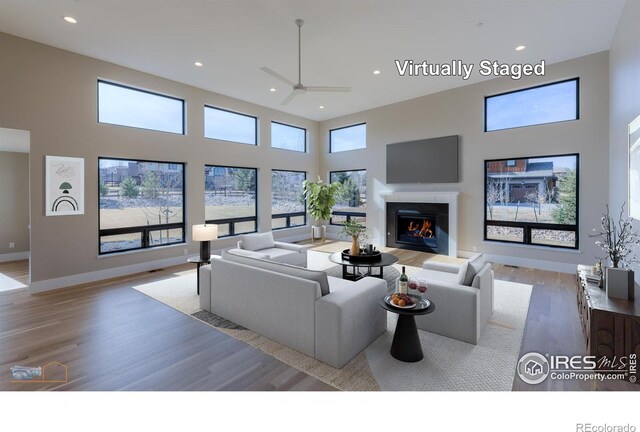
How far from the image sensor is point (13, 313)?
12.2ft

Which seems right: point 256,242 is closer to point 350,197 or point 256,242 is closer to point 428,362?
point 428,362

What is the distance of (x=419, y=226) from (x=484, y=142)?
244 cm

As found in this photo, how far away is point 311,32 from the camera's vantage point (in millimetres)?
4320

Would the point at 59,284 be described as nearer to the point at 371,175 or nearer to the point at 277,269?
the point at 277,269

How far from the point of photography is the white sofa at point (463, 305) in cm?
293

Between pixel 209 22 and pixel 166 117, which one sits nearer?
pixel 209 22

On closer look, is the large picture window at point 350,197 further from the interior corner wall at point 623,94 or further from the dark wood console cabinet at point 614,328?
the dark wood console cabinet at point 614,328

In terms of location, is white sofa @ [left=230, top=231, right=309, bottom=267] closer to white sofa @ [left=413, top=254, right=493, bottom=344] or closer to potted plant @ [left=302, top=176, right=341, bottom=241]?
white sofa @ [left=413, top=254, right=493, bottom=344]

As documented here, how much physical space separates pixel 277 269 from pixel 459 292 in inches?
74.4

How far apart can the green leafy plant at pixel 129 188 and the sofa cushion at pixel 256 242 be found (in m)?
2.35

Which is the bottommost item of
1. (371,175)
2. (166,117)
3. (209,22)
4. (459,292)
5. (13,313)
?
(13,313)

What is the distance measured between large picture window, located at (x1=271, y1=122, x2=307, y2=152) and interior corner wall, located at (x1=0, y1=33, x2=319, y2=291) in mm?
2229

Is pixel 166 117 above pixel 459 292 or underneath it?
above
